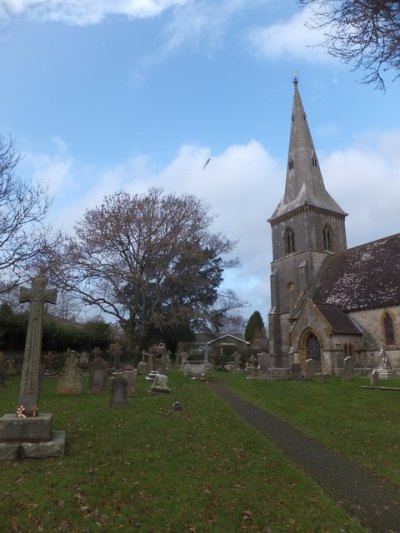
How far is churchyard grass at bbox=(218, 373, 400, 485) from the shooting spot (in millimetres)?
7395

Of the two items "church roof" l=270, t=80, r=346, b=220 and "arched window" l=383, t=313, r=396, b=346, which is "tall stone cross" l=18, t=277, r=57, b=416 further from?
"church roof" l=270, t=80, r=346, b=220

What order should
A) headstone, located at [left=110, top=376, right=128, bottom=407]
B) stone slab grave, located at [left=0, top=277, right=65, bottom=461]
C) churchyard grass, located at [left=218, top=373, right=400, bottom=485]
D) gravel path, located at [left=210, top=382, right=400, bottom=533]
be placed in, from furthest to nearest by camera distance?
headstone, located at [left=110, top=376, right=128, bottom=407] → churchyard grass, located at [left=218, top=373, right=400, bottom=485] → stone slab grave, located at [left=0, top=277, right=65, bottom=461] → gravel path, located at [left=210, top=382, right=400, bottom=533]

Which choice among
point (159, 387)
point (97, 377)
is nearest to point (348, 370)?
point (159, 387)

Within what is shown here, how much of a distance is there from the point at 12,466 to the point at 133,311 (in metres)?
20.7

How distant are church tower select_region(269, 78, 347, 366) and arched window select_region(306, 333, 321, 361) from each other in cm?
539

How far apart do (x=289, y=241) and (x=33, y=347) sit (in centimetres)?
3187

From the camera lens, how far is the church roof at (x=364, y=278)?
1033 inches

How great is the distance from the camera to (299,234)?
35812 millimetres

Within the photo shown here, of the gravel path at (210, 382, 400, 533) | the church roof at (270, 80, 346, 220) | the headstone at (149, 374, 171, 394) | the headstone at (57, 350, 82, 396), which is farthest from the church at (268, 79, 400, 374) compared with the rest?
the headstone at (57, 350, 82, 396)

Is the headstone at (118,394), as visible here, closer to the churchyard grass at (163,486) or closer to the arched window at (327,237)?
the churchyard grass at (163,486)

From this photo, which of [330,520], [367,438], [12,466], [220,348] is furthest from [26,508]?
[220,348]

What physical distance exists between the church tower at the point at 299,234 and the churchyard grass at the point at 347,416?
17.0 meters

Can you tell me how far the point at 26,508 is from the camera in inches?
188

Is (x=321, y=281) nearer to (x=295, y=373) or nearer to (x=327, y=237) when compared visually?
(x=327, y=237)
